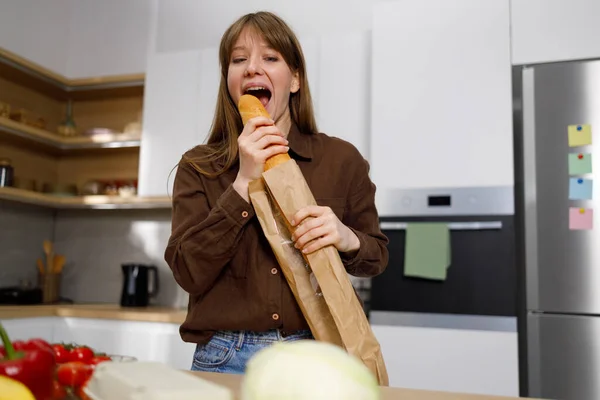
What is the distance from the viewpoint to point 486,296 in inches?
83.3

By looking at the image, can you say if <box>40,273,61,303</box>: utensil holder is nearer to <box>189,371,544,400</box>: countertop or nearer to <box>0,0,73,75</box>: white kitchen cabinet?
<box>0,0,73,75</box>: white kitchen cabinet

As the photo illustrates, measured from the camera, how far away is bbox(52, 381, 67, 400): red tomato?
0.64 metres

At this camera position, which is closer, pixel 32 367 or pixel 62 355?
pixel 32 367

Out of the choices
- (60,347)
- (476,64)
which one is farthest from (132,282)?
(60,347)

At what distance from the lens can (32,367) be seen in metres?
0.59

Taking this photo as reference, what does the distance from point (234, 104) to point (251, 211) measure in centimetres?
29

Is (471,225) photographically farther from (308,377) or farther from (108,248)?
(108,248)

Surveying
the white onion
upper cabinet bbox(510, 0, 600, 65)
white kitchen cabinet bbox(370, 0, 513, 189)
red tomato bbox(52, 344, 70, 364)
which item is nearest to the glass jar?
white kitchen cabinet bbox(370, 0, 513, 189)

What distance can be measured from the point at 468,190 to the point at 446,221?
0.14 meters

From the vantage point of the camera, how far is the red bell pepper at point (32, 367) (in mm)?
583

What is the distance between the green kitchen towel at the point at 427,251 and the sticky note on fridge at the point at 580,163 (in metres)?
0.48

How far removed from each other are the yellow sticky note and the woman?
4.06 feet

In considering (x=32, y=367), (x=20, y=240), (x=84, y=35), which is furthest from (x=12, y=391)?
(x=84, y=35)

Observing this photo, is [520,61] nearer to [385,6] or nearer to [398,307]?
[385,6]
